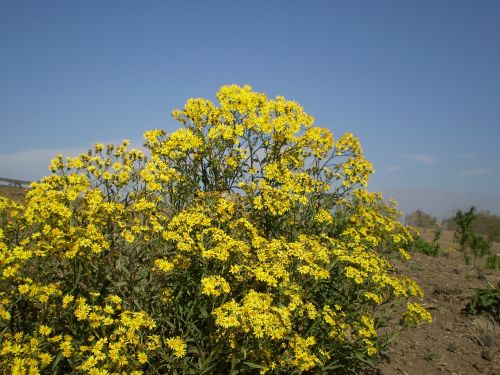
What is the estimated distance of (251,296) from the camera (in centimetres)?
299

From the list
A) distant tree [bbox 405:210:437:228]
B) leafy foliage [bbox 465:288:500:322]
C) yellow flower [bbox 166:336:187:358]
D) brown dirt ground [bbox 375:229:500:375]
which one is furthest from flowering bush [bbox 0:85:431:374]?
distant tree [bbox 405:210:437:228]

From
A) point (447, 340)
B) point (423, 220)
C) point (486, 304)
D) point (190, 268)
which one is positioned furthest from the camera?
point (423, 220)

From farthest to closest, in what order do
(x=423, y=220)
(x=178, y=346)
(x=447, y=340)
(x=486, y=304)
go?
(x=423, y=220) → (x=486, y=304) → (x=447, y=340) → (x=178, y=346)

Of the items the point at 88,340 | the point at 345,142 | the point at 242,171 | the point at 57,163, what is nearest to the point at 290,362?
the point at 88,340

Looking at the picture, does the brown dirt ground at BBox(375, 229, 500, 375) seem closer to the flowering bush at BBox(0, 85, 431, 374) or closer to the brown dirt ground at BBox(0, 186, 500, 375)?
the brown dirt ground at BBox(0, 186, 500, 375)

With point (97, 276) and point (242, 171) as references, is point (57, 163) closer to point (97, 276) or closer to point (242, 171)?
point (97, 276)

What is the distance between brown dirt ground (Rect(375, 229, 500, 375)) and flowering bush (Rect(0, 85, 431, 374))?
1330 mm

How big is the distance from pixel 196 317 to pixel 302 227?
186cm

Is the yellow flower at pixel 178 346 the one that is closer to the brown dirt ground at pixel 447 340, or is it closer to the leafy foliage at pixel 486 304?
the brown dirt ground at pixel 447 340

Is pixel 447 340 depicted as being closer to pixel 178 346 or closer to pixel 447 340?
pixel 447 340

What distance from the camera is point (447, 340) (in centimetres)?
568

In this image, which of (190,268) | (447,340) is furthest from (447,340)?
(190,268)

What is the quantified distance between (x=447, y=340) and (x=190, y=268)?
425 cm

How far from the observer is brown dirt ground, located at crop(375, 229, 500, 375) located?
502 centimetres
